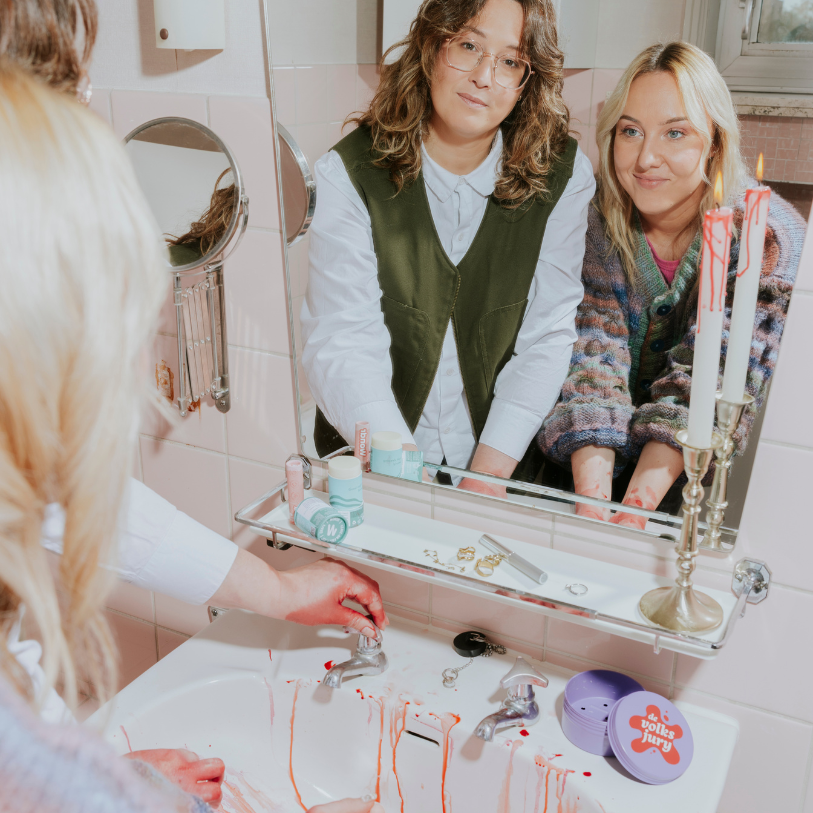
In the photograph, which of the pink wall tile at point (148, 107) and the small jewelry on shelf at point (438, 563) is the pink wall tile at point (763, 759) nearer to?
the small jewelry on shelf at point (438, 563)

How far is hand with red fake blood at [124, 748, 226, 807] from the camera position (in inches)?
32.8

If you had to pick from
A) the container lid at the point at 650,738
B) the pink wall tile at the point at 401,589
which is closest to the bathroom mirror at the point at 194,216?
the pink wall tile at the point at 401,589

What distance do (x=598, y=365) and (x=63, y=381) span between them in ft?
1.80

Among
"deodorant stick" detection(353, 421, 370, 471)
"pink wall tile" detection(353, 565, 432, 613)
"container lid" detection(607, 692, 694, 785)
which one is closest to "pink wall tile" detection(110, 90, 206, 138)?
"deodorant stick" detection(353, 421, 370, 471)

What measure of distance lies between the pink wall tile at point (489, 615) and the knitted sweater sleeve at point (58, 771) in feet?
2.04

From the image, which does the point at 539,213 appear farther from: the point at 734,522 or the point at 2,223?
the point at 2,223

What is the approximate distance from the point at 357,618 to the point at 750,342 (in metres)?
0.57

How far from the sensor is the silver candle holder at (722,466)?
734 millimetres

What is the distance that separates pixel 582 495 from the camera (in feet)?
2.88

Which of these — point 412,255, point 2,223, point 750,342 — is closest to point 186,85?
point 412,255

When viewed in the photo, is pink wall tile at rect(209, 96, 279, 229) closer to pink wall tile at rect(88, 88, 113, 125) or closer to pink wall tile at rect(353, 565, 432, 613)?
pink wall tile at rect(88, 88, 113, 125)

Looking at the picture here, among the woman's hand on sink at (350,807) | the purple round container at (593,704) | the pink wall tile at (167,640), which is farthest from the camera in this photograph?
the pink wall tile at (167,640)

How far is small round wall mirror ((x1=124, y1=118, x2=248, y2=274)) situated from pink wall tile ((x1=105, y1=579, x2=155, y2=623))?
0.61 meters

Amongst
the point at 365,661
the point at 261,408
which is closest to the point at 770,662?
the point at 365,661
